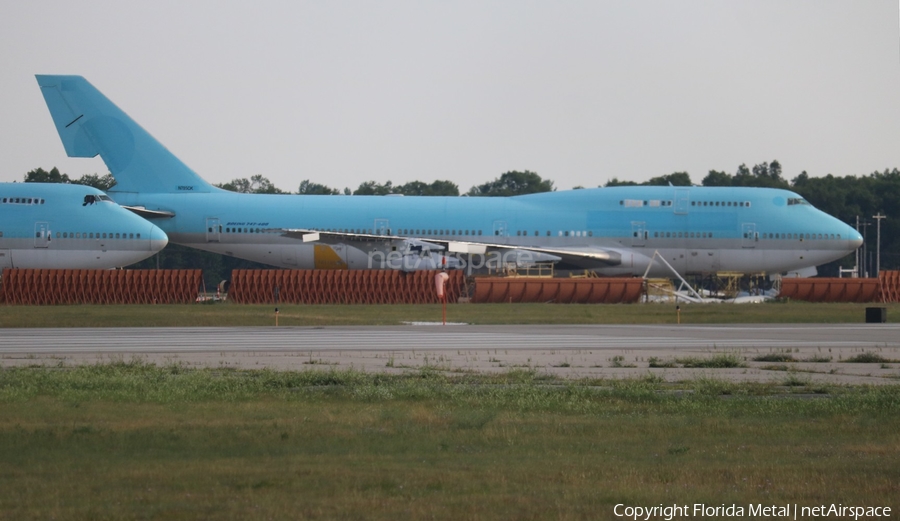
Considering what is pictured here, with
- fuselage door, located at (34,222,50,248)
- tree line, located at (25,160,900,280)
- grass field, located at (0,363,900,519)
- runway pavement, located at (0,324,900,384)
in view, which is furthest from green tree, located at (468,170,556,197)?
grass field, located at (0,363,900,519)

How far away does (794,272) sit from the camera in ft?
183

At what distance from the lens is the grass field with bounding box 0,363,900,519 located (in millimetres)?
8000

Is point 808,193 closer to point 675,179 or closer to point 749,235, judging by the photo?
point 675,179

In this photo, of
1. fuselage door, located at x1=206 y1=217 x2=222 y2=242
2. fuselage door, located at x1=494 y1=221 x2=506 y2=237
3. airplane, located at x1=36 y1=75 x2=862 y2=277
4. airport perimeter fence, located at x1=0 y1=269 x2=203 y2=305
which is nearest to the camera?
airport perimeter fence, located at x1=0 y1=269 x2=203 y2=305

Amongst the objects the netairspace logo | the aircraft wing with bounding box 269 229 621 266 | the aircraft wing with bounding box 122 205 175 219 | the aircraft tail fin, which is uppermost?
the aircraft tail fin

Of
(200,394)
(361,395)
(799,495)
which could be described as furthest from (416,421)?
(799,495)

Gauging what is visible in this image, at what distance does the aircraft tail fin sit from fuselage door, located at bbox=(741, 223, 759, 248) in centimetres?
2845

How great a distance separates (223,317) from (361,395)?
21.6 meters

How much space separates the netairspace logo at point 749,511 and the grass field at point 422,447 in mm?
167

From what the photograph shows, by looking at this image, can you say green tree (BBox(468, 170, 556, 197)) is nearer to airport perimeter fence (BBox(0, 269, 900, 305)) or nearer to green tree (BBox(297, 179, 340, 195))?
green tree (BBox(297, 179, 340, 195))

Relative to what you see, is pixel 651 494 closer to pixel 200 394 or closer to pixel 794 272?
pixel 200 394

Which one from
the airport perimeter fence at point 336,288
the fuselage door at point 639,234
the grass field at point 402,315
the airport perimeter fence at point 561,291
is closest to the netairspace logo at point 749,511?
the grass field at point 402,315

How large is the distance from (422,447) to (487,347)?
12764mm

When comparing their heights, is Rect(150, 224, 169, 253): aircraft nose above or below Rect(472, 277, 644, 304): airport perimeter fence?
above
